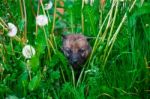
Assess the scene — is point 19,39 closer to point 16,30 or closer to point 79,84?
point 16,30

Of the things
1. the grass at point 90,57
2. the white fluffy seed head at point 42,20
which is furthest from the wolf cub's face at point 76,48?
the white fluffy seed head at point 42,20

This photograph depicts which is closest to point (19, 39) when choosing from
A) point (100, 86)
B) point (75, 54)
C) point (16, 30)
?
point (16, 30)

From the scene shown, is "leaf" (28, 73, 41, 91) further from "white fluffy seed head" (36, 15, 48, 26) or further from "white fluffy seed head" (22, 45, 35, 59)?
"white fluffy seed head" (36, 15, 48, 26)

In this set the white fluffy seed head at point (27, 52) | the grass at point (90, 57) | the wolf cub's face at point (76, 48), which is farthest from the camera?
the wolf cub's face at point (76, 48)

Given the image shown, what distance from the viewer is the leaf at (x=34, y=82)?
4.39m

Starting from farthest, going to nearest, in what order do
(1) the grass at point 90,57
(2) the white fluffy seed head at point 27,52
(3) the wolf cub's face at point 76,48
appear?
1. (3) the wolf cub's face at point 76,48
2. (2) the white fluffy seed head at point 27,52
3. (1) the grass at point 90,57

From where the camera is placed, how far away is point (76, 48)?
4883 millimetres

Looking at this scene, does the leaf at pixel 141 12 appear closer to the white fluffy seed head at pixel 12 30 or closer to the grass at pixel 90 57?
the grass at pixel 90 57

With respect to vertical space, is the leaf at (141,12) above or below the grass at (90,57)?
above

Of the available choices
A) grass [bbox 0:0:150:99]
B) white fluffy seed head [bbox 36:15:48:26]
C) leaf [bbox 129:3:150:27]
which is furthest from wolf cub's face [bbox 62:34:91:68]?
leaf [bbox 129:3:150:27]

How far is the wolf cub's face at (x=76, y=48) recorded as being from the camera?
476cm

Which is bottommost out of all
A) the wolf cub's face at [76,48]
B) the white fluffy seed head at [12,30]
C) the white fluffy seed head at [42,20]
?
the wolf cub's face at [76,48]

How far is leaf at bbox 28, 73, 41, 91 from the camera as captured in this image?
173 inches

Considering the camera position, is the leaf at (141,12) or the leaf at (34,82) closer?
the leaf at (34,82)
